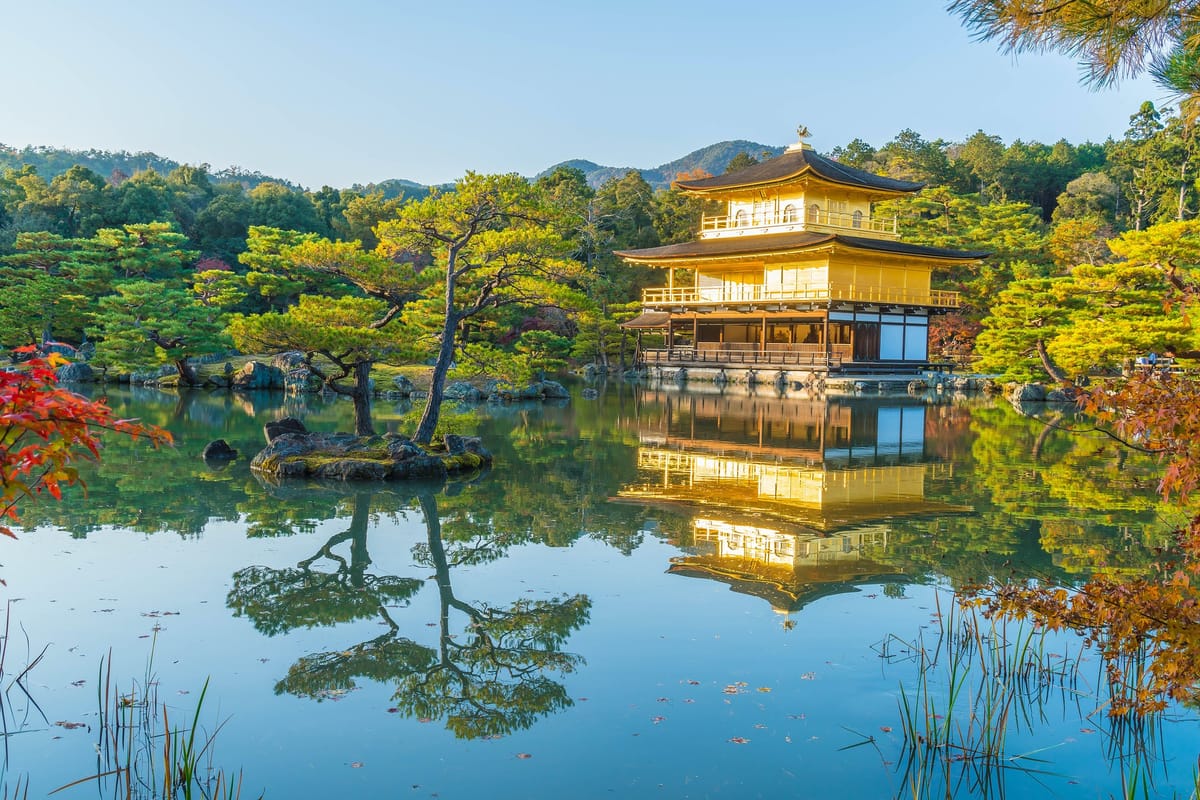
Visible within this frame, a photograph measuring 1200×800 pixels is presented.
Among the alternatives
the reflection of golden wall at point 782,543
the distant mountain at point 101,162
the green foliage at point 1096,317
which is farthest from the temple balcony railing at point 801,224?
the distant mountain at point 101,162

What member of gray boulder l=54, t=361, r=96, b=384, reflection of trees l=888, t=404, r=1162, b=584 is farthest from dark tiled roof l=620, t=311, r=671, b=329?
reflection of trees l=888, t=404, r=1162, b=584

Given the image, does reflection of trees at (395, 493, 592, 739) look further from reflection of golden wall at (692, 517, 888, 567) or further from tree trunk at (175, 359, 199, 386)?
tree trunk at (175, 359, 199, 386)

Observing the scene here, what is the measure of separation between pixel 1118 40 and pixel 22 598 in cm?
713

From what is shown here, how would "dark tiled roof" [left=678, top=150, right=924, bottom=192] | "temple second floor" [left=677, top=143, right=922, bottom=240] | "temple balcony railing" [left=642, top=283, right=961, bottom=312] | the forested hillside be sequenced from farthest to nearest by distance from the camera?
"temple second floor" [left=677, top=143, right=922, bottom=240]
"dark tiled roof" [left=678, top=150, right=924, bottom=192]
"temple balcony railing" [left=642, top=283, right=961, bottom=312]
the forested hillside

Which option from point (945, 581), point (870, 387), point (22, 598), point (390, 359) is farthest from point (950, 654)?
point (870, 387)

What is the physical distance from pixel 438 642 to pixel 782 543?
360 cm

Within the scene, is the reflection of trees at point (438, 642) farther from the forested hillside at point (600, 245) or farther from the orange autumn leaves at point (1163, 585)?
the forested hillside at point (600, 245)

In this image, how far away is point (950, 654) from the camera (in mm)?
5059

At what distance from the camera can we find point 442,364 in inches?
463

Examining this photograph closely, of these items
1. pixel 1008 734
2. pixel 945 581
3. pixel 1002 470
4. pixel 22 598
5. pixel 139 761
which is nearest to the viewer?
pixel 139 761

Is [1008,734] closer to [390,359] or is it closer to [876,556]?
[876,556]

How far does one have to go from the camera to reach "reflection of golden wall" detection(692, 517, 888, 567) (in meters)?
7.45

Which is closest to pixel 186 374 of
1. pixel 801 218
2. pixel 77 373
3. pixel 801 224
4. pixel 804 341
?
pixel 77 373

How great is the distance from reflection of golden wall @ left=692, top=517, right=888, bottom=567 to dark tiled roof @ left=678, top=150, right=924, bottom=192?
76.3 feet
